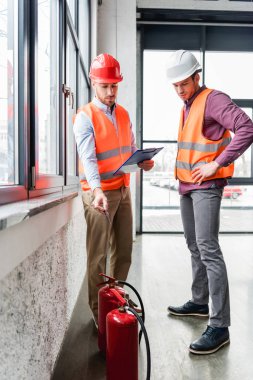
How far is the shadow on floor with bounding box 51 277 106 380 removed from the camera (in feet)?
4.85

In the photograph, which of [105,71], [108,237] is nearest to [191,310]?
[108,237]

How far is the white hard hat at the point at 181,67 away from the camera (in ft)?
5.68

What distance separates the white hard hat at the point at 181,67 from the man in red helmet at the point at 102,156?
26cm

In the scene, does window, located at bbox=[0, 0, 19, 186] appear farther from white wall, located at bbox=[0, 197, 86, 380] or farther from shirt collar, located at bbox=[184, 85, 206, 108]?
shirt collar, located at bbox=[184, 85, 206, 108]

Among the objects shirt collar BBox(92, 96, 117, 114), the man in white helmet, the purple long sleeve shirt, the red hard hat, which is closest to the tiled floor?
the man in white helmet

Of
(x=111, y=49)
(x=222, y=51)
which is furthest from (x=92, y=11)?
(x=222, y=51)

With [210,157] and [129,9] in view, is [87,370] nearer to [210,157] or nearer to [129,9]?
[210,157]

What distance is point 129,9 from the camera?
4449 millimetres

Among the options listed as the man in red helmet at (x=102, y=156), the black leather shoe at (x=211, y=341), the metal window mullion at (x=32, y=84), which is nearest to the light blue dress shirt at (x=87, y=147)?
the man in red helmet at (x=102, y=156)

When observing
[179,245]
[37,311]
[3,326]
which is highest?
[3,326]

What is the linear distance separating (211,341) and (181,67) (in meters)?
1.32

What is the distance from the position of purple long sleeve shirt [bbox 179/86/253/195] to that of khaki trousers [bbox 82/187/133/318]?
41 centimetres

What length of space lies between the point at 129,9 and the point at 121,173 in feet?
11.2

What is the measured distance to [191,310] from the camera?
212 cm
